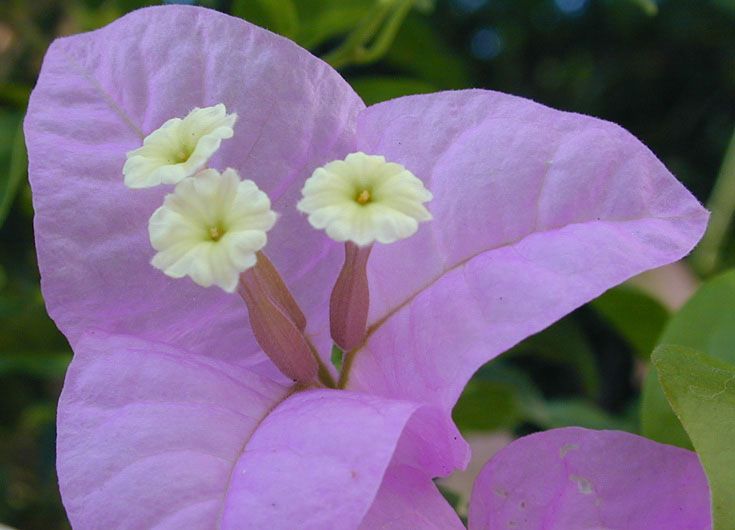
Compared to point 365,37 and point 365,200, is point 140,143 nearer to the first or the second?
point 365,200

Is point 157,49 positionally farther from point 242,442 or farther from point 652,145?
point 652,145

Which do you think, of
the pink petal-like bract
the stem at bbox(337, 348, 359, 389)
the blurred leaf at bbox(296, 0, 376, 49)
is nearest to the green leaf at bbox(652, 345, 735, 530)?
the pink petal-like bract

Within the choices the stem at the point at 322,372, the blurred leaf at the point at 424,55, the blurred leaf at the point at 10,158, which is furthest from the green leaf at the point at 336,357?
the blurred leaf at the point at 424,55

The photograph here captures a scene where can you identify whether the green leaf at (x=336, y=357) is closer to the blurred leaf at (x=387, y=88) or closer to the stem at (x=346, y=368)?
the stem at (x=346, y=368)

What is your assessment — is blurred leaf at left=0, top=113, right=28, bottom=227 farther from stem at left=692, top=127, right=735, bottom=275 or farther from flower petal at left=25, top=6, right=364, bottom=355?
stem at left=692, top=127, right=735, bottom=275

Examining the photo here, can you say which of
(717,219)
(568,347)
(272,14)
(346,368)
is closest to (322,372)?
(346,368)
